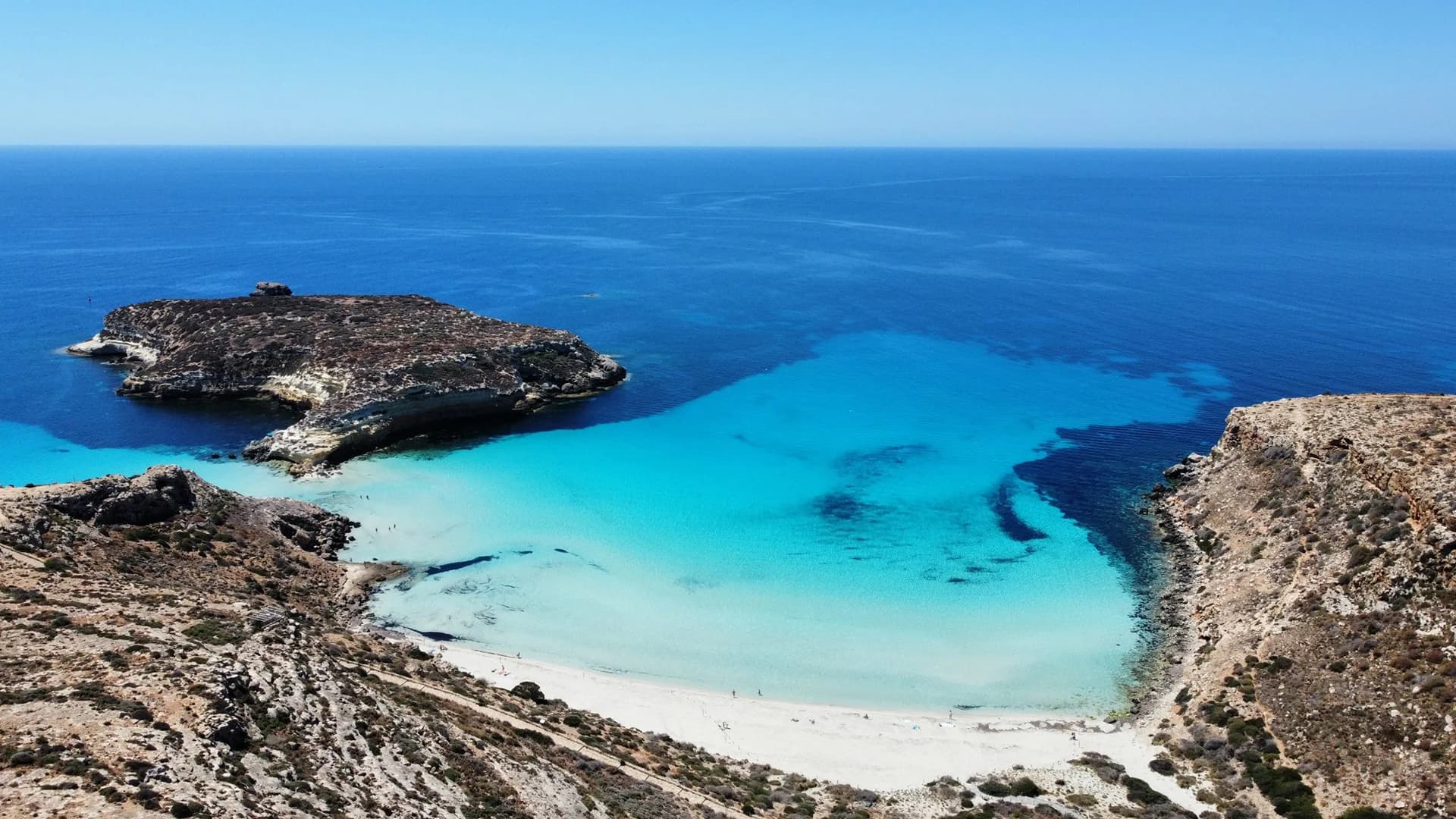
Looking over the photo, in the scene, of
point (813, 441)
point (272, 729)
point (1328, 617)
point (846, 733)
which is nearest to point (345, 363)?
point (813, 441)

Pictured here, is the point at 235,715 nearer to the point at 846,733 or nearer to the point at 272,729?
the point at 272,729

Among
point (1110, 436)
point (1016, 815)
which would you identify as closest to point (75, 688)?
point (1016, 815)

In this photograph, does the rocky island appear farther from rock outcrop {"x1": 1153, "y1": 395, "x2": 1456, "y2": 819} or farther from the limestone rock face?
rock outcrop {"x1": 1153, "y1": 395, "x2": 1456, "y2": 819}

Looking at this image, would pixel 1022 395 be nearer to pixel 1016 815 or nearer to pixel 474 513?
pixel 474 513

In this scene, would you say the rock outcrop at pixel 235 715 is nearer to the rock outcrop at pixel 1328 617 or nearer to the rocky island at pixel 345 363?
the rock outcrop at pixel 1328 617

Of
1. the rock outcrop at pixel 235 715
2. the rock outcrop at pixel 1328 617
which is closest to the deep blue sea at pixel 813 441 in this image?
the rock outcrop at pixel 1328 617

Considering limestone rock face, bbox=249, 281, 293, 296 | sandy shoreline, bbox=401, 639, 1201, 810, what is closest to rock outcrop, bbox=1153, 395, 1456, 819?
sandy shoreline, bbox=401, 639, 1201, 810
